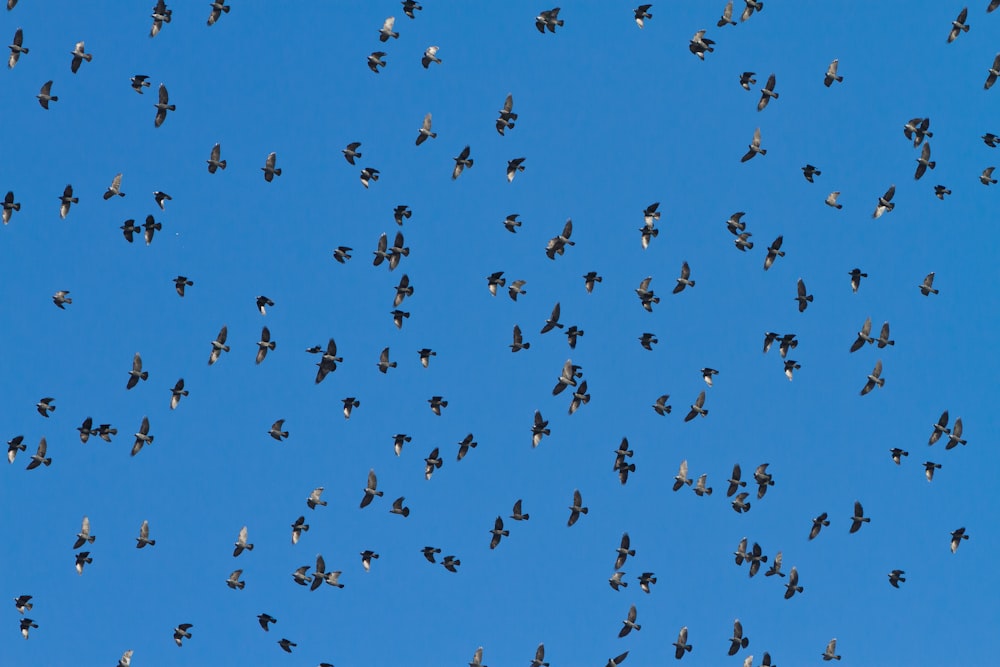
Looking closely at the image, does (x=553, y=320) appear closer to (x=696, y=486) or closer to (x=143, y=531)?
(x=696, y=486)

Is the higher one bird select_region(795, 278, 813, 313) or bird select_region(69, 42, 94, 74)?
bird select_region(69, 42, 94, 74)

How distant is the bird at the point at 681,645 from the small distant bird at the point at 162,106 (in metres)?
31.1

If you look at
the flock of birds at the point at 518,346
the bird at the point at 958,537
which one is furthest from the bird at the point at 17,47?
the bird at the point at 958,537

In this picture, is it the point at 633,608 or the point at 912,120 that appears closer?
the point at 912,120

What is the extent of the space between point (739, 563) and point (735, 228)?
46.9 ft

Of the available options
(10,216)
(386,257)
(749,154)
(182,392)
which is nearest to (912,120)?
(749,154)

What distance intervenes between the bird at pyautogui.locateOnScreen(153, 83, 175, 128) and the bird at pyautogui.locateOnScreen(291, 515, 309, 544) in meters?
17.9

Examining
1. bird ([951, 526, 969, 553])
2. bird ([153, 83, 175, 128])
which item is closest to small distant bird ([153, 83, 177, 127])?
bird ([153, 83, 175, 128])

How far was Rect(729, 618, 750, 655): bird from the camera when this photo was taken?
81.6m

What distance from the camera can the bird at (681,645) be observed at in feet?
265

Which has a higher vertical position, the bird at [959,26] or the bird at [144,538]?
the bird at [959,26]

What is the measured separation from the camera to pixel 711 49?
78.4m

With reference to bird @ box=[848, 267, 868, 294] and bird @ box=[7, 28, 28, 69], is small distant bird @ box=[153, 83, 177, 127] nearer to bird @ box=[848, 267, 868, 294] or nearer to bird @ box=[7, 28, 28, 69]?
bird @ box=[7, 28, 28, 69]

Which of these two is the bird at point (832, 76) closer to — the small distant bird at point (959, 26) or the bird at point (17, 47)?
the small distant bird at point (959, 26)
